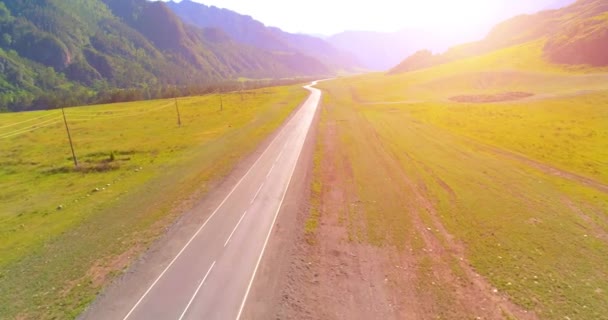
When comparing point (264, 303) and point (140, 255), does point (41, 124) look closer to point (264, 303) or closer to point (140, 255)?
point (140, 255)

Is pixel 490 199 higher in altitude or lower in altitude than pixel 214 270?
higher

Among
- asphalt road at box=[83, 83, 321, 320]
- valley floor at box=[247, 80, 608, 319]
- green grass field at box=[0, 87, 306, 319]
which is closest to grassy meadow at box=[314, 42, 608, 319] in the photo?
valley floor at box=[247, 80, 608, 319]

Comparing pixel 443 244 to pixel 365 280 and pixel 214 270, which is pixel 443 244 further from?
pixel 214 270

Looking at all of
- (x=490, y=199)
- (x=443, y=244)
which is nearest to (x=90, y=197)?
(x=443, y=244)

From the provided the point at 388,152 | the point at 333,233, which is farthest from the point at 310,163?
the point at 333,233

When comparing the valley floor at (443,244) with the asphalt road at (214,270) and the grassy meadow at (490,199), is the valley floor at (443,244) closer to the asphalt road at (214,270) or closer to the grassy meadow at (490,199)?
the grassy meadow at (490,199)

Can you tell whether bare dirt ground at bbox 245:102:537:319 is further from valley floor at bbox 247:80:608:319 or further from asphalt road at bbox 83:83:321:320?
asphalt road at bbox 83:83:321:320
